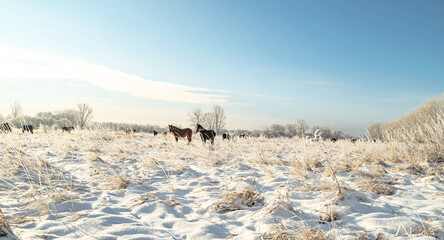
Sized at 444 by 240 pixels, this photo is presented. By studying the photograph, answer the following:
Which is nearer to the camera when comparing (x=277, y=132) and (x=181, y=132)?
(x=181, y=132)

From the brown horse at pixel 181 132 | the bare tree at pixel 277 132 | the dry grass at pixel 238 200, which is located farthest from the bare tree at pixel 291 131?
the dry grass at pixel 238 200

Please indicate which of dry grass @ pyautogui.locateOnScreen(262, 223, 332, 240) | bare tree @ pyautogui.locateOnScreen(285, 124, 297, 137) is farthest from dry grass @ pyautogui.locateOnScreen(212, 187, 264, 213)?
bare tree @ pyautogui.locateOnScreen(285, 124, 297, 137)

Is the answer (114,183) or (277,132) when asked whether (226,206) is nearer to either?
(114,183)

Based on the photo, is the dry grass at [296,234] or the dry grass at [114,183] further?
the dry grass at [114,183]

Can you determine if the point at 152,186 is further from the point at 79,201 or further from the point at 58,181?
the point at 58,181

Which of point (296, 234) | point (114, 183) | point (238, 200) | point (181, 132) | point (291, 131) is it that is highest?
point (181, 132)

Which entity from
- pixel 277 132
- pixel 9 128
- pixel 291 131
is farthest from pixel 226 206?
pixel 291 131

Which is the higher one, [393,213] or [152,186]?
[393,213]

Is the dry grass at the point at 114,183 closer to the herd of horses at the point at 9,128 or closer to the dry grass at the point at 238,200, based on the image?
the dry grass at the point at 238,200

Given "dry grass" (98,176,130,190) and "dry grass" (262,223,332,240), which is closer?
"dry grass" (262,223,332,240)

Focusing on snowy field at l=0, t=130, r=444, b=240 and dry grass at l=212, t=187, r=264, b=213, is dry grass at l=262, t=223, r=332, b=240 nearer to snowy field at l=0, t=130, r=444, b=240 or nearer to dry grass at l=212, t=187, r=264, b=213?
snowy field at l=0, t=130, r=444, b=240

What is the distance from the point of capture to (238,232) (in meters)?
2.24

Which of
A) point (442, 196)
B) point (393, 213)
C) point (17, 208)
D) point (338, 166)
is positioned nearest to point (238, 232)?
point (393, 213)

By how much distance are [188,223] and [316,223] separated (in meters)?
1.53
